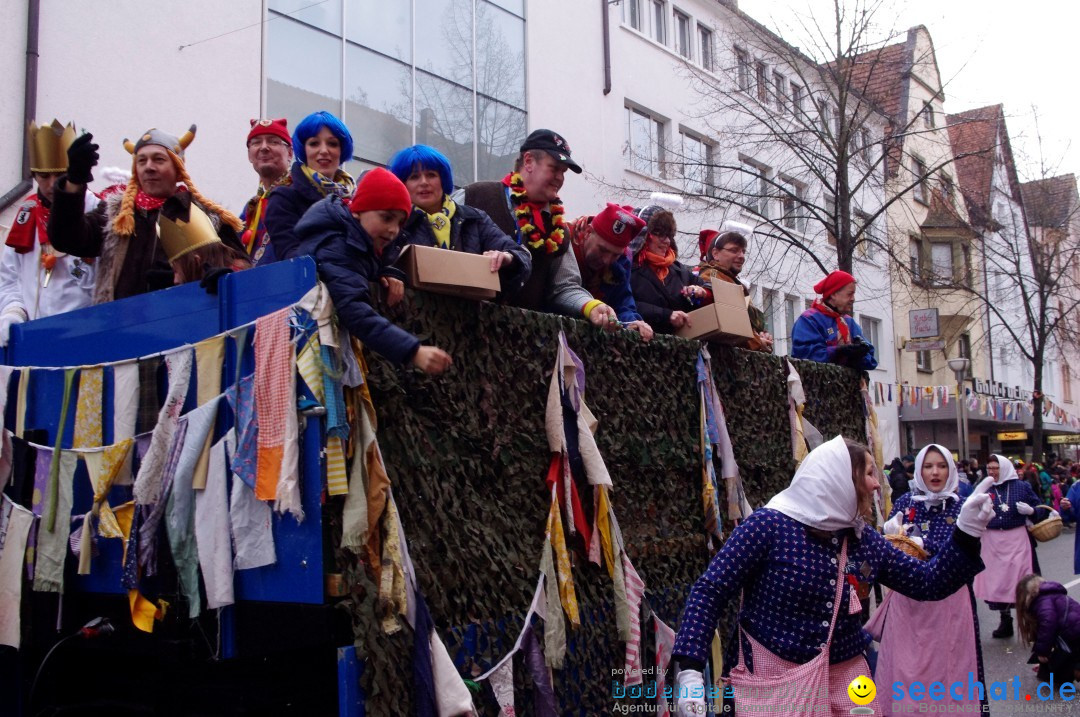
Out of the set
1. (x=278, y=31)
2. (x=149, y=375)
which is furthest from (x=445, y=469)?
(x=278, y=31)

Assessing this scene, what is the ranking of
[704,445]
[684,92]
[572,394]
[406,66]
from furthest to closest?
[684,92] → [406,66] → [704,445] → [572,394]

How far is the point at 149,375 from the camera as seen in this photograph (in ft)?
13.7

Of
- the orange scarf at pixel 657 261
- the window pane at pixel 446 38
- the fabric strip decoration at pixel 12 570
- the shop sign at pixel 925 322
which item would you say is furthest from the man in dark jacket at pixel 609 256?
the shop sign at pixel 925 322

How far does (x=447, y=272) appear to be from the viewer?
13.3 feet

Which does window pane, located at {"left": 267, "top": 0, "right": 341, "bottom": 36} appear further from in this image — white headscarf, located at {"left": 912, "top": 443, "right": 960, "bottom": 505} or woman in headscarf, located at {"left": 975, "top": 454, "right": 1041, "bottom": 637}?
woman in headscarf, located at {"left": 975, "top": 454, "right": 1041, "bottom": 637}

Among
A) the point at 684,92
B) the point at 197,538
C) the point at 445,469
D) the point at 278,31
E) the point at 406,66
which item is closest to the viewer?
the point at 197,538

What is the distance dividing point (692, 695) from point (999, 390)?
36.3 m

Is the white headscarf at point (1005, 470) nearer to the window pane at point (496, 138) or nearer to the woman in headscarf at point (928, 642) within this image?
the woman in headscarf at point (928, 642)

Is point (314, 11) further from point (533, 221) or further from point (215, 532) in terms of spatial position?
point (215, 532)

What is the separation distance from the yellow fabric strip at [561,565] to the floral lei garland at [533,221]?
1.52 metres

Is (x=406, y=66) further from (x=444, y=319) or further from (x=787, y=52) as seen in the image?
(x=444, y=319)

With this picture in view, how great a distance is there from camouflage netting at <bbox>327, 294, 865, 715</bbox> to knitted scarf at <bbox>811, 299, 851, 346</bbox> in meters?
2.45

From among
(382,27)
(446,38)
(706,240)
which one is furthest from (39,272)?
(446,38)

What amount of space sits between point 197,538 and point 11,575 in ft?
4.14
